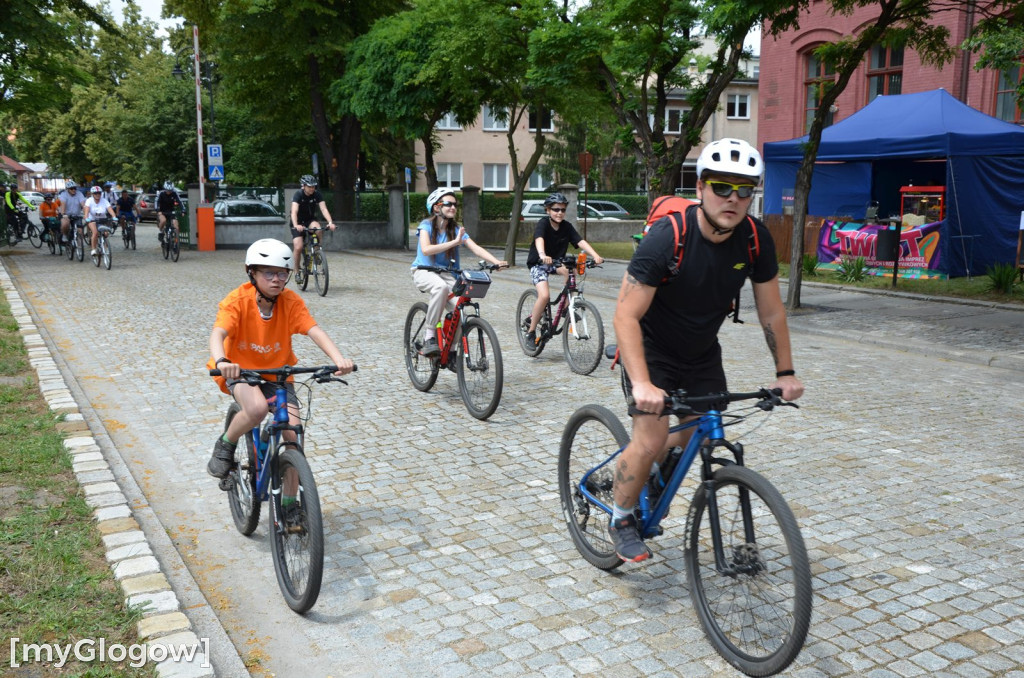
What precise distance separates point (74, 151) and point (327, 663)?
78.4 meters

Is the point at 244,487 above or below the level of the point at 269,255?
below

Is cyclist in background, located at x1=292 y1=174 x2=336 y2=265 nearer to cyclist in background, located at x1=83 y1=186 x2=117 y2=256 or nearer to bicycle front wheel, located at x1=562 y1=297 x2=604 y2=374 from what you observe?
cyclist in background, located at x1=83 y1=186 x2=117 y2=256

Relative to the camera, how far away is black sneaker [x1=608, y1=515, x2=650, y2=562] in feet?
13.5

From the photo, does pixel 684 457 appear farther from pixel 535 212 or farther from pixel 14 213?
pixel 535 212

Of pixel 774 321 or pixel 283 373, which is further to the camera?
pixel 283 373

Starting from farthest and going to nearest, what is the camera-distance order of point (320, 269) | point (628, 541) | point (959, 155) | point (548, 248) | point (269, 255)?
1. point (959, 155)
2. point (320, 269)
3. point (548, 248)
4. point (269, 255)
5. point (628, 541)

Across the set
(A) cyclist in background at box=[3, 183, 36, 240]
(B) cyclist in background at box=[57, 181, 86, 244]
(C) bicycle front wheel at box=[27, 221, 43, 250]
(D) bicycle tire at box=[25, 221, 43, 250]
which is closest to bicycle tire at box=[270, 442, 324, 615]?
(B) cyclist in background at box=[57, 181, 86, 244]

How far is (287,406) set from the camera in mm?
4520

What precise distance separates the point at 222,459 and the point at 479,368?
10.3ft

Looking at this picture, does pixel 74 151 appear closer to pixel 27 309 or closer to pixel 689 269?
pixel 27 309

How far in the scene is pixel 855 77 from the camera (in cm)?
2720

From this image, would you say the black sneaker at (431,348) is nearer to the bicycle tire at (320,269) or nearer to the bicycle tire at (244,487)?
the bicycle tire at (244,487)

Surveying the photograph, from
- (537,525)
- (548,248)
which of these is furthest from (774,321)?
(548,248)

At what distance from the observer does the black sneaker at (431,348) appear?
833 centimetres
